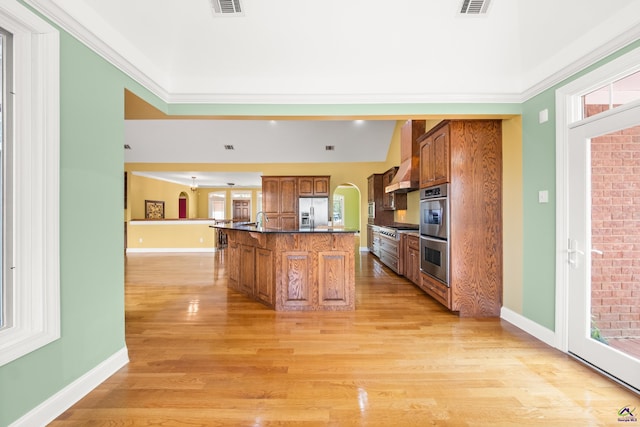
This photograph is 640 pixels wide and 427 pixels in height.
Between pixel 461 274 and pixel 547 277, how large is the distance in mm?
789

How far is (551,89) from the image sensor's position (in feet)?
8.44

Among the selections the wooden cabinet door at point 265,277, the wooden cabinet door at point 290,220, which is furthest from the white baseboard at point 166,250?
the wooden cabinet door at point 265,277

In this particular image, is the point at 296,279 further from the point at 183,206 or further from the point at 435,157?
the point at 183,206

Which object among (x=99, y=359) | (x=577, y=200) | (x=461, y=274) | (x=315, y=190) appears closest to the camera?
(x=99, y=359)

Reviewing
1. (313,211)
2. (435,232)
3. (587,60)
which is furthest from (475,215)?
(313,211)

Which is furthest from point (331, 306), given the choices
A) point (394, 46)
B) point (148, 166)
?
point (148, 166)

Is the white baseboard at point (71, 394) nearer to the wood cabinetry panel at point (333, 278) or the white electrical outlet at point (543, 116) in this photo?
the wood cabinetry panel at point (333, 278)

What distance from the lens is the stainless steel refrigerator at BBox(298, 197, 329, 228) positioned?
8109 millimetres

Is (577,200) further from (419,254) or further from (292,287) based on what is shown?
(292,287)

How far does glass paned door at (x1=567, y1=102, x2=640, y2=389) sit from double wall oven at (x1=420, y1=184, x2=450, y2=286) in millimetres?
1116

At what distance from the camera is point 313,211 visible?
26.6ft

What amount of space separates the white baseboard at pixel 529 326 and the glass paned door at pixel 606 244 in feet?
0.59

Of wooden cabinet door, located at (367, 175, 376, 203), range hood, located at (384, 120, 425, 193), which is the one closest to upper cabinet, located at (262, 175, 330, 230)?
wooden cabinet door, located at (367, 175, 376, 203)

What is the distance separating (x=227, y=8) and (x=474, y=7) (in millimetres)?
2091
